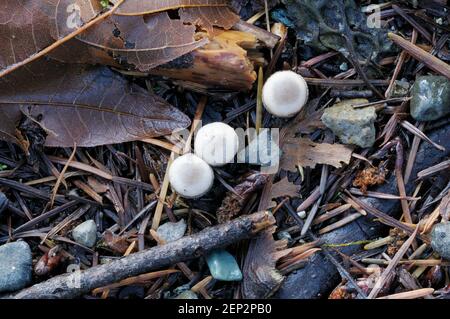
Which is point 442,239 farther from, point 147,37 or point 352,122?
point 147,37

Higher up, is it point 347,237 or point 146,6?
point 146,6

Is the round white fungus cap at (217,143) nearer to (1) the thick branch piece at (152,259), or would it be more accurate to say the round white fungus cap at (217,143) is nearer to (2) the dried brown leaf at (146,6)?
(1) the thick branch piece at (152,259)

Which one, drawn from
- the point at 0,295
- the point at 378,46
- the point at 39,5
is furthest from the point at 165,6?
the point at 0,295

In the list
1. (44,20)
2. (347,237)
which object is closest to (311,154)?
(347,237)

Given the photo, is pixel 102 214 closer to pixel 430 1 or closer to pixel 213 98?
pixel 213 98

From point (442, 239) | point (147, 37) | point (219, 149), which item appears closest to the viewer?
point (442, 239)

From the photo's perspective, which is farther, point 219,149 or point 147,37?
point 219,149

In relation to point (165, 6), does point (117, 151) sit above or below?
below

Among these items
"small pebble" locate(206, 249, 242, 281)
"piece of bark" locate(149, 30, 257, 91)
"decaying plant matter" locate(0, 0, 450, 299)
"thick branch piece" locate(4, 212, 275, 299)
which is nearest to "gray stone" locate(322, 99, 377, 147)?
"decaying plant matter" locate(0, 0, 450, 299)
